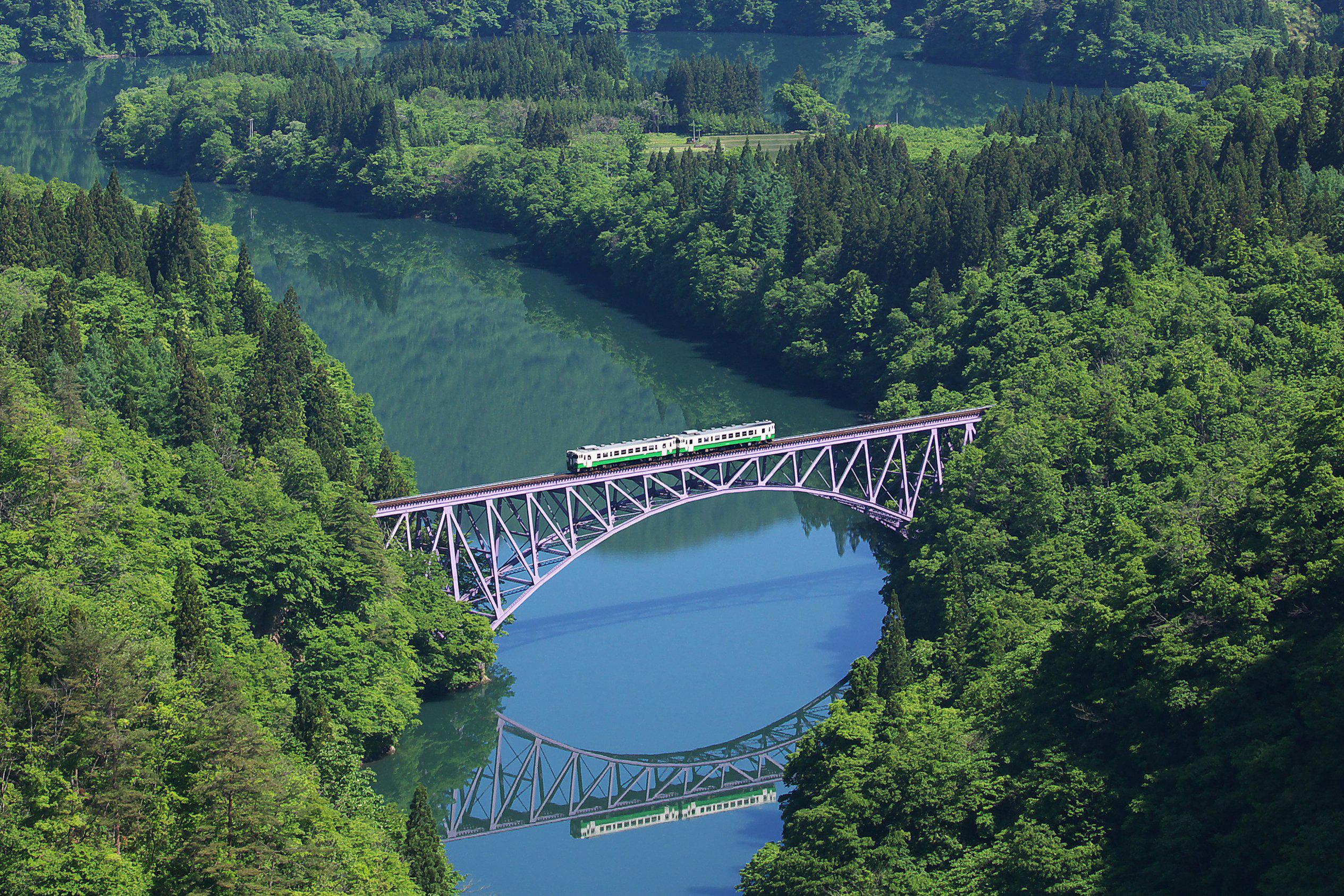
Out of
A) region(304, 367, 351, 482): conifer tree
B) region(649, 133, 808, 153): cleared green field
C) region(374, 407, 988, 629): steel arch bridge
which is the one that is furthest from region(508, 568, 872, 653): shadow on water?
region(649, 133, 808, 153): cleared green field

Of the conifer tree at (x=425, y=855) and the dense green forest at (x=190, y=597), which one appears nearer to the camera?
the dense green forest at (x=190, y=597)

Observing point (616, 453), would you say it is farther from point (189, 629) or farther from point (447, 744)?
point (189, 629)

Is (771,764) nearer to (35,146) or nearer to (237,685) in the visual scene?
(237,685)

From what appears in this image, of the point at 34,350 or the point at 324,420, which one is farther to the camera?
the point at 324,420

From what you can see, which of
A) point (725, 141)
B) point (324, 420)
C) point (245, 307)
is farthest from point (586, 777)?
point (725, 141)

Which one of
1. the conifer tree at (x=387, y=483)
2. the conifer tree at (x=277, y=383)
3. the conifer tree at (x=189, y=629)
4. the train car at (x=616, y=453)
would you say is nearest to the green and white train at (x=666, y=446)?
the train car at (x=616, y=453)

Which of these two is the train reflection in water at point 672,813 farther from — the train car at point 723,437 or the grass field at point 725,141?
the grass field at point 725,141
